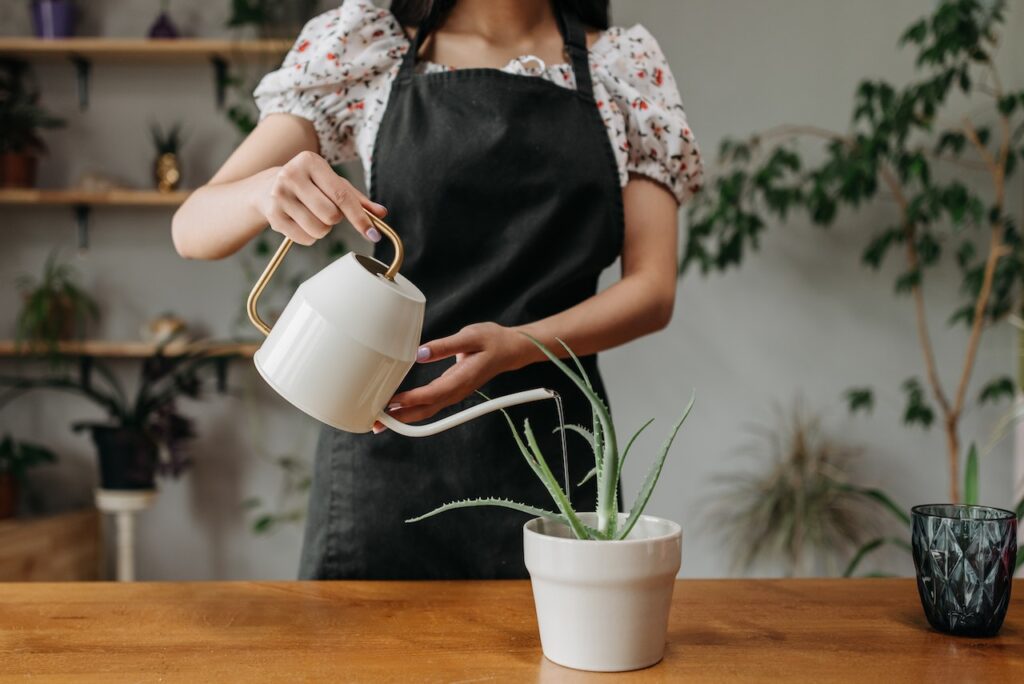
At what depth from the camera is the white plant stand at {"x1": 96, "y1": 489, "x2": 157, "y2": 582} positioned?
2.68 m

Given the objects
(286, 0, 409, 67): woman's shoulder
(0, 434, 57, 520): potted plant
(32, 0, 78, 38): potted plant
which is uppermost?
(32, 0, 78, 38): potted plant

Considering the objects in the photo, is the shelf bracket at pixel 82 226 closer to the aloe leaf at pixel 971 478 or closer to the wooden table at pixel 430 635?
the wooden table at pixel 430 635

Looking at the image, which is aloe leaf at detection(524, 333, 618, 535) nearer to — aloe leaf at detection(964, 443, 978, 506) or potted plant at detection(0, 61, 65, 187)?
aloe leaf at detection(964, 443, 978, 506)

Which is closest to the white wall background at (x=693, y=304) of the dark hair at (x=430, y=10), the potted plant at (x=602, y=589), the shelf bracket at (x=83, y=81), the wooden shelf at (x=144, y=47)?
the shelf bracket at (x=83, y=81)

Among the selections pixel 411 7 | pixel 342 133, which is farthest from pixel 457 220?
pixel 411 7

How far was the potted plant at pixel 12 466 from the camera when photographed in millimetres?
2629

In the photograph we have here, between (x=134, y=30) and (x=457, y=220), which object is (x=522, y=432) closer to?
(x=457, y=220)

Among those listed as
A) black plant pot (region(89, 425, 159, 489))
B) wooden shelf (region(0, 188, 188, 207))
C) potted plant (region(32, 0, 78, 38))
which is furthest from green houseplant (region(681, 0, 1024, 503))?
potted plant (region(32, 0, 78, 38))

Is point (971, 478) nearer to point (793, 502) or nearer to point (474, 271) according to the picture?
point (474, 271)

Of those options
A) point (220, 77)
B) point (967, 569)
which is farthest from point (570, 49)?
point (220, 77)

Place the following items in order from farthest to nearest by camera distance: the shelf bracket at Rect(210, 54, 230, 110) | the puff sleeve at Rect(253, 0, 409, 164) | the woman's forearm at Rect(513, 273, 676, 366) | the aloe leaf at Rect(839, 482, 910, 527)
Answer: the shelf bracket at Rect(210, 54, 230, 110) < the aloe leaf at Rect(839, 482, 910, 527) < the puff sleeve at Rect(253, 0, 409, 164) < the woman's forearm at Rect(513, 273, 676, 366)

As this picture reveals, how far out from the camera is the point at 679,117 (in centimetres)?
128

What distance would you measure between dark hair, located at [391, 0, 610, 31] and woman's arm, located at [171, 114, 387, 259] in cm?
20

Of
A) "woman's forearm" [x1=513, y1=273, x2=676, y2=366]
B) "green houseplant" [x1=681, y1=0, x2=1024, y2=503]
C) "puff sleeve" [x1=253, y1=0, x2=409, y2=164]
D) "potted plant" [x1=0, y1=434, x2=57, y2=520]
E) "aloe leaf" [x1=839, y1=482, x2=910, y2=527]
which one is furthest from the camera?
"potted plant" [x1=0, y1=434, x2=57, y2=520]
